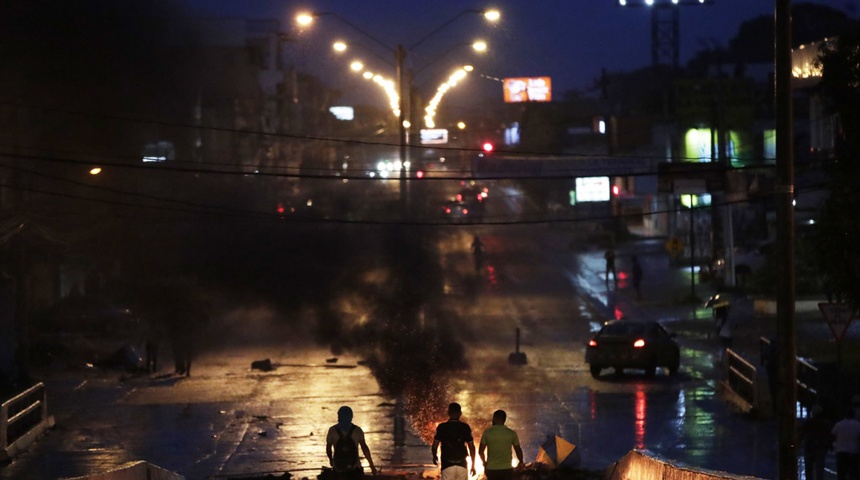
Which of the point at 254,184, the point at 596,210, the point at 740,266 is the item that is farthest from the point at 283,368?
the point at 596,210

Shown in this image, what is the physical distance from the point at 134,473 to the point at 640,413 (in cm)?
1080

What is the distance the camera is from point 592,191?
62688 millimetres

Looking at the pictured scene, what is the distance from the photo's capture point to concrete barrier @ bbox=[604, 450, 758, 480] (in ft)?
29.9

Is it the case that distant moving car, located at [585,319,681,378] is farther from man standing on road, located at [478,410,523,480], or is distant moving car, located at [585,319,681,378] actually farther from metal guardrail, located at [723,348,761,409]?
man standing on road, located at [478,410,523,480]

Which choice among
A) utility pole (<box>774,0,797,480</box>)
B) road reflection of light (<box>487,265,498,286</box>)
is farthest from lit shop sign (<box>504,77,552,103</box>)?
utility pole (<box>774,0,797,480</box>)

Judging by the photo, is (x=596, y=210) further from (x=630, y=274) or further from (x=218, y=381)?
(x=218, y=381)

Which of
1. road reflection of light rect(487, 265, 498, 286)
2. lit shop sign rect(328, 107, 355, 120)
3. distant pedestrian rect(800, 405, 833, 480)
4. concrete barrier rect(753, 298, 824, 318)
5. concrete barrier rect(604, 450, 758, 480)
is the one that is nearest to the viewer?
concrete barrier rect(604, 450, 758, 480)

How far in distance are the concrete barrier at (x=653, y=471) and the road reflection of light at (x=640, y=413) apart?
4.53m

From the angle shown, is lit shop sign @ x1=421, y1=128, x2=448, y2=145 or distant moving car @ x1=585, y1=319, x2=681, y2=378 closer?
distant moving car @ x1=585, y1=319, x2=681, y2=378

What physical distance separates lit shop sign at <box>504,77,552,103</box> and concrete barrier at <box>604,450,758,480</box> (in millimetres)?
68603

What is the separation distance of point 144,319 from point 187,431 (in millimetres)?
17200

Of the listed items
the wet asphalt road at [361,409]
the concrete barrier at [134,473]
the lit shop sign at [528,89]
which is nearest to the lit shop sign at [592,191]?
the lit shop sign at [528,89]

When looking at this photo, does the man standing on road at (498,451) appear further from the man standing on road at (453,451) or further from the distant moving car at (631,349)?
the distant moving car at (631,349)

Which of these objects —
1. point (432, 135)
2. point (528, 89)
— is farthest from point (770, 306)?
point (528, 89)
